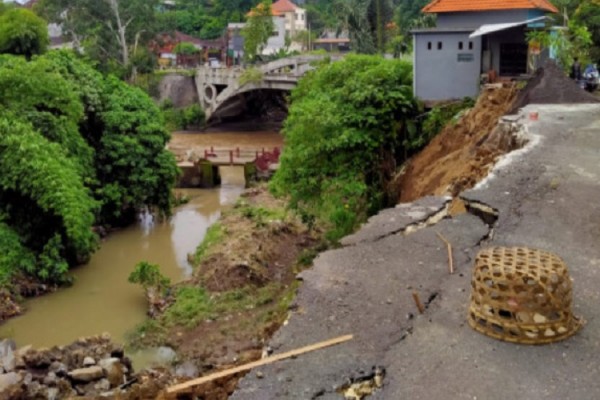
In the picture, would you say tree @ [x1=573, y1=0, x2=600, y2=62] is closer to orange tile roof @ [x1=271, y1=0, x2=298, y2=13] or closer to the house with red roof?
the house with red roof

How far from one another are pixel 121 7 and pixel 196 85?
7.12 metres

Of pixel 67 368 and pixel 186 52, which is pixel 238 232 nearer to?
pixel 67 368

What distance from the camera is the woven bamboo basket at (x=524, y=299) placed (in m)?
Answer: 5.59

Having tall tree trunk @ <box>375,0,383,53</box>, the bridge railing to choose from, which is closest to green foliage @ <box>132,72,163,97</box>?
the bridge railing

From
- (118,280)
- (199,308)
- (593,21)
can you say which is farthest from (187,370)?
(593,21)

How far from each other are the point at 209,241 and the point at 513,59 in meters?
10.5

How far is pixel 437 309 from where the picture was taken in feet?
20.9

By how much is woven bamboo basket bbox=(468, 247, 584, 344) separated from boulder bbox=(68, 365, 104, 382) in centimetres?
808

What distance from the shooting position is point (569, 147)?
11.9 metres

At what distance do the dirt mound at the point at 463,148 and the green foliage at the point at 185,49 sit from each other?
147 feet

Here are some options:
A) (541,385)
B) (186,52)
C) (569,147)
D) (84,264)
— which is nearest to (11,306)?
(84,264)

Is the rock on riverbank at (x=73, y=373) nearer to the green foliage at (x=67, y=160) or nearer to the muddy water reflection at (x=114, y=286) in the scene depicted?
the muddy water reflection at (x=114, y=286)

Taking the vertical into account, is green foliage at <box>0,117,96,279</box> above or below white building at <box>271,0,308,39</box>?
below

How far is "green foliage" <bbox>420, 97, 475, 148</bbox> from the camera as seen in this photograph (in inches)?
727
